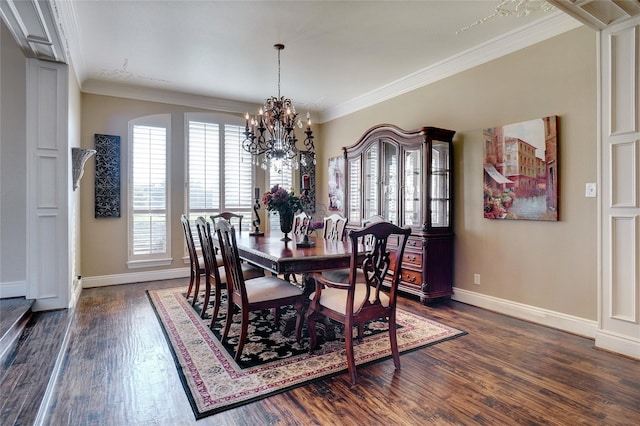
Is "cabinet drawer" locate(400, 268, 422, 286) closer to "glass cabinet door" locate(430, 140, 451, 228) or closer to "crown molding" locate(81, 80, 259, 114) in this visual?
"glass cabinet door" locate(430, 140, 451, 228)

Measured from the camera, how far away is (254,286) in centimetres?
283

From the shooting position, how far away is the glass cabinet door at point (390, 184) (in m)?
4.40

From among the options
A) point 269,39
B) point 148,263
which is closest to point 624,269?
point 269,39

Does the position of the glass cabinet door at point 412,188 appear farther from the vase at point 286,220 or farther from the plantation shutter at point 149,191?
the plantation shutter at point 149,191

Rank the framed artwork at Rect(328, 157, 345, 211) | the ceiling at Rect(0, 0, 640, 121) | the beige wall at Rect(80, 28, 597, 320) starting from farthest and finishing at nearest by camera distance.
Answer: the framed artwork at Rect(328, 157, 345, 211)
the beige wall at Rect(80, 28, 597, 320)
the ceiling at Rect(0, 0, 640, 121)

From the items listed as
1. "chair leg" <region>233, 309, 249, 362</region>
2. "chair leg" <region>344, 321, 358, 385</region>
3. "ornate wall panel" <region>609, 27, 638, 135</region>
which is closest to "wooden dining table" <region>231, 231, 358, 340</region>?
"chair leg" <region>233, 309, 249, 362</region>

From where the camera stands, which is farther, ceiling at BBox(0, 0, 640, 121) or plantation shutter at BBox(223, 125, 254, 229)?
plantation shutter at BBox(223, 125, 254, 229)

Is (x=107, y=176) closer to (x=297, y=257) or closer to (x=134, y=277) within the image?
(x=134, y=277)

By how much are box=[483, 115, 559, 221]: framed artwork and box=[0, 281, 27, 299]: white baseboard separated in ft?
16.3

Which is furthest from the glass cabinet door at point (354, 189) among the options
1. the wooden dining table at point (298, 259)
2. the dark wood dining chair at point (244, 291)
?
the dark wood dining chair at point (244, 291)

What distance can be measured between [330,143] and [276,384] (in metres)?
4.86

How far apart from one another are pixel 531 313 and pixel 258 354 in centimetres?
265

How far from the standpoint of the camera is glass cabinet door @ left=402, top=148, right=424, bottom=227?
4.05m

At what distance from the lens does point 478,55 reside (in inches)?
148
